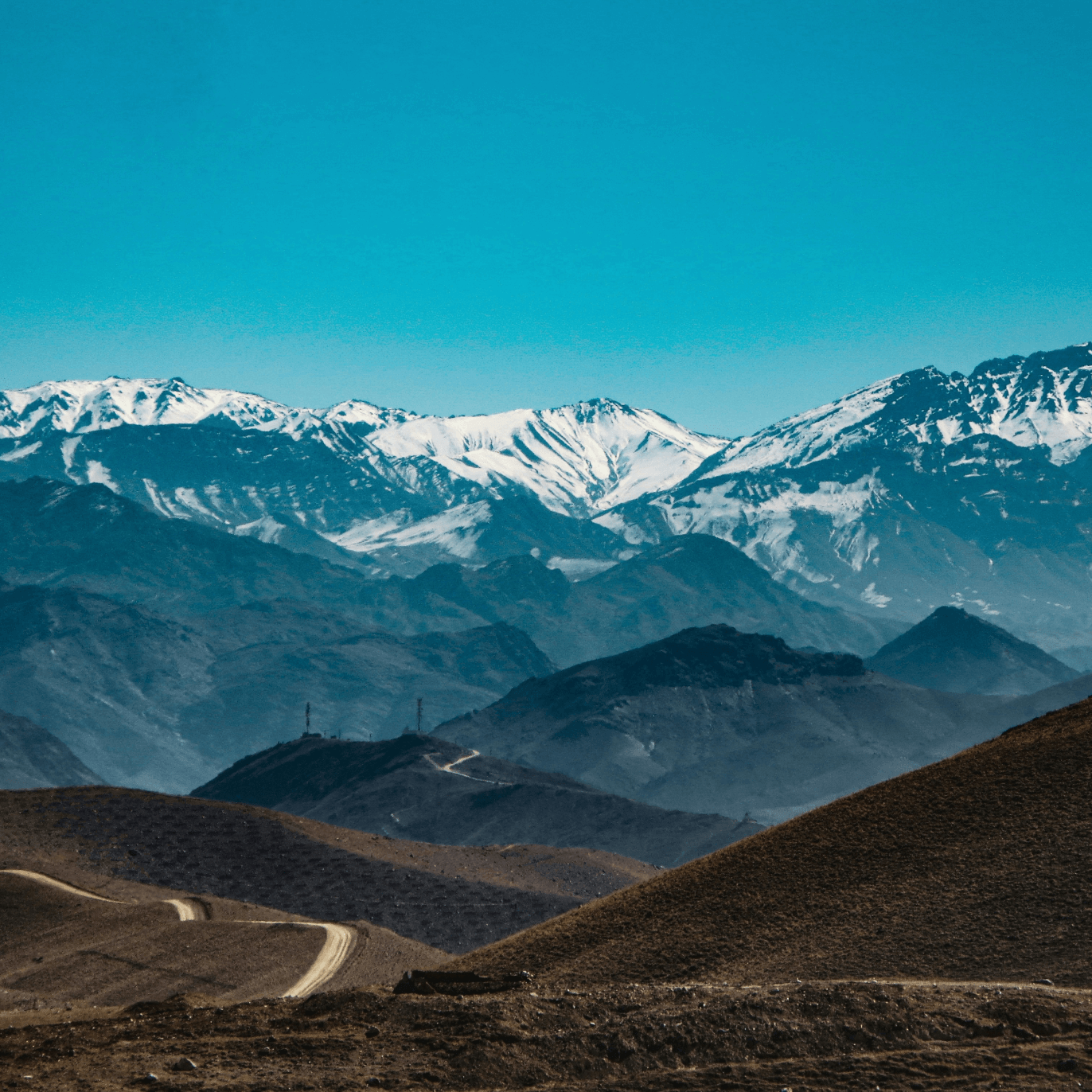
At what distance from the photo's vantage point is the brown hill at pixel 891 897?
1223 inches

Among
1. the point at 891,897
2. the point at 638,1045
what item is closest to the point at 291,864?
the point at 891,897

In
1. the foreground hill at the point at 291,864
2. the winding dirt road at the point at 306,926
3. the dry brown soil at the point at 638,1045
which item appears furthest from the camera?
the foreground hill at the point at 291,864

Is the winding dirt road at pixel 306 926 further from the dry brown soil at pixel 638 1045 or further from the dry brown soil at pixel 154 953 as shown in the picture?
the dry brown soil at pixel 638 1045

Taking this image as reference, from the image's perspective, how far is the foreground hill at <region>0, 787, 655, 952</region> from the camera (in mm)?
87188

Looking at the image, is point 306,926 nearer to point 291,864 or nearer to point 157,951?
point 157,951

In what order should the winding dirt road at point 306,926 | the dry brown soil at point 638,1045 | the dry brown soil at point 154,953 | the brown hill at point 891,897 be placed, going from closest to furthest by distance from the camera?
1. the dry brown soil at point 638,1045
2. the brown hill at point 891,897
3. the dry brown soil at point 154,953
4. the winding dirt road at point 306,926

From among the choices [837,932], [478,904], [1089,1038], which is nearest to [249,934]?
[478,904]

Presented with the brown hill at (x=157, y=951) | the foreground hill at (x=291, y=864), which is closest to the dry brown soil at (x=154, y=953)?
the brown hill at (x=157, y=951)

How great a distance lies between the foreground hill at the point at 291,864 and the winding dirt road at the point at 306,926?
346 cm

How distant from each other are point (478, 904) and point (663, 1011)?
6567 cm

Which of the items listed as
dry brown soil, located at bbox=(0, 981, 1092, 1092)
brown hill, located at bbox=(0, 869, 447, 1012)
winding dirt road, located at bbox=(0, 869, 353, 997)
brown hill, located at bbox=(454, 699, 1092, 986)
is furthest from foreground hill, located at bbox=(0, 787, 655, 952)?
dry brown soil, located at bbox=(0, 981, 1092, 1092)

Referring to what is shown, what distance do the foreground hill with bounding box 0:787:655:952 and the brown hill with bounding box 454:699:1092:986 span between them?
45.3m

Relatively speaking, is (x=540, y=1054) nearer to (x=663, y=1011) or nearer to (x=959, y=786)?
(x=663, y=1011)

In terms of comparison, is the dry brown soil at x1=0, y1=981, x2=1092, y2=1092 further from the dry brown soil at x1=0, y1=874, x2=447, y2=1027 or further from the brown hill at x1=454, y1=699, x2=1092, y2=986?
the dry brown soil at x1=0, y1=874, x2=447, y2=1027
